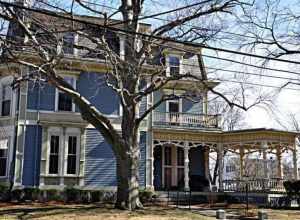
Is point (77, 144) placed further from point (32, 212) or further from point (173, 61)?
point (173, 61)

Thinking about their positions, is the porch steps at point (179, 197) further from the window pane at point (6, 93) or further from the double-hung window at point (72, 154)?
the window pane at point (6, 93)

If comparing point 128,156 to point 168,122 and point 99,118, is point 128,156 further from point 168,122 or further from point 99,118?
point 168,122

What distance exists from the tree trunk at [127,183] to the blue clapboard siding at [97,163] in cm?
778

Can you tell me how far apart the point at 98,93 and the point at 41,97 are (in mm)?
3393

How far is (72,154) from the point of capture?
2550 cm

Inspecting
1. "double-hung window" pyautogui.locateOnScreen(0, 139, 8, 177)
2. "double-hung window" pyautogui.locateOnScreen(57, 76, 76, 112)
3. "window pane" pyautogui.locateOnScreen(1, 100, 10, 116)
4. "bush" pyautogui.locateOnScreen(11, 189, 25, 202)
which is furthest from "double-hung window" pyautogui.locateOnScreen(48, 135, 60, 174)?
"window pane" pyautogui.locateOnScreen(1, 100, 10, 116)

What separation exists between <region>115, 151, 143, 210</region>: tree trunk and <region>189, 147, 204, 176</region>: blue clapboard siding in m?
12.1

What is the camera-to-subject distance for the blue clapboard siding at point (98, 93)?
86.7ft

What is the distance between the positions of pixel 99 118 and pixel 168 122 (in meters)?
→ 10.7

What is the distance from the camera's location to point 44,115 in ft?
82.6

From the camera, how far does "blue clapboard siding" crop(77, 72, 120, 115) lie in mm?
26438

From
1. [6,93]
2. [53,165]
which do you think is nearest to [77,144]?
[53,165]

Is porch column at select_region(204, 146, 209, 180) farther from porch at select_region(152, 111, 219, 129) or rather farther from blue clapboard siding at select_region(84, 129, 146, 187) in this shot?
blue clapboard siding at select_region(84, 129, 146, 187)

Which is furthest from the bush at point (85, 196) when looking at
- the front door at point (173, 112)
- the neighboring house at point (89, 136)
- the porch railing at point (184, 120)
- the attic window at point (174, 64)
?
the attic window at point (174, 64)
